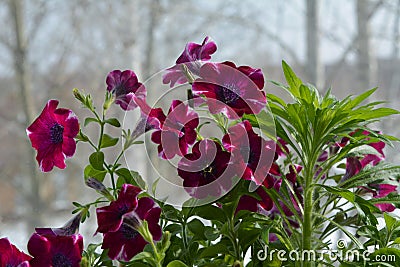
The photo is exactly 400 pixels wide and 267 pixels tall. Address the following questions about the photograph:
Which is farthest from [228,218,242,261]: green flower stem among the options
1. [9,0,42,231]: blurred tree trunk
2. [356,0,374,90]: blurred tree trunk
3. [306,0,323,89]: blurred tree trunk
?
[9,0,42,231]: blurred tree trunk

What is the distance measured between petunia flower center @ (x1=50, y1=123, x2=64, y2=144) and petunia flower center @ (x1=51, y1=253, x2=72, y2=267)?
107 mm

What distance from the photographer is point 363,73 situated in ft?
7.62

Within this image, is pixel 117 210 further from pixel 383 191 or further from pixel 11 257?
pixel 383 191

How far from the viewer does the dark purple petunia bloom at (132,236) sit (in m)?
0.48

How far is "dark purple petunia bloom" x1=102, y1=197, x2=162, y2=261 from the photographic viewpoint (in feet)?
1.57

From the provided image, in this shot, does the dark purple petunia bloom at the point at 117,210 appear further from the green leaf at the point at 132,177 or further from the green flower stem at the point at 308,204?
the green flower stem at the point at 308,204

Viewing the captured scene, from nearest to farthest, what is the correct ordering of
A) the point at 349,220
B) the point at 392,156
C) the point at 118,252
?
1. the point at 118,252
2. the point at 349,220
3. the point at 392,156

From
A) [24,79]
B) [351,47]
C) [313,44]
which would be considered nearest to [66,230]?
[313,44]

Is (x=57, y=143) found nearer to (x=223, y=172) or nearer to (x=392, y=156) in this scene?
(x=223, y=172)

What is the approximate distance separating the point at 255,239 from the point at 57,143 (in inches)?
7.9

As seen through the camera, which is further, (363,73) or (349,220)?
(363,73)

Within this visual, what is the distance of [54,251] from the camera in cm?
48

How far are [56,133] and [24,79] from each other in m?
2.17

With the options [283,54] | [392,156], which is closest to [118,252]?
[392,156]
